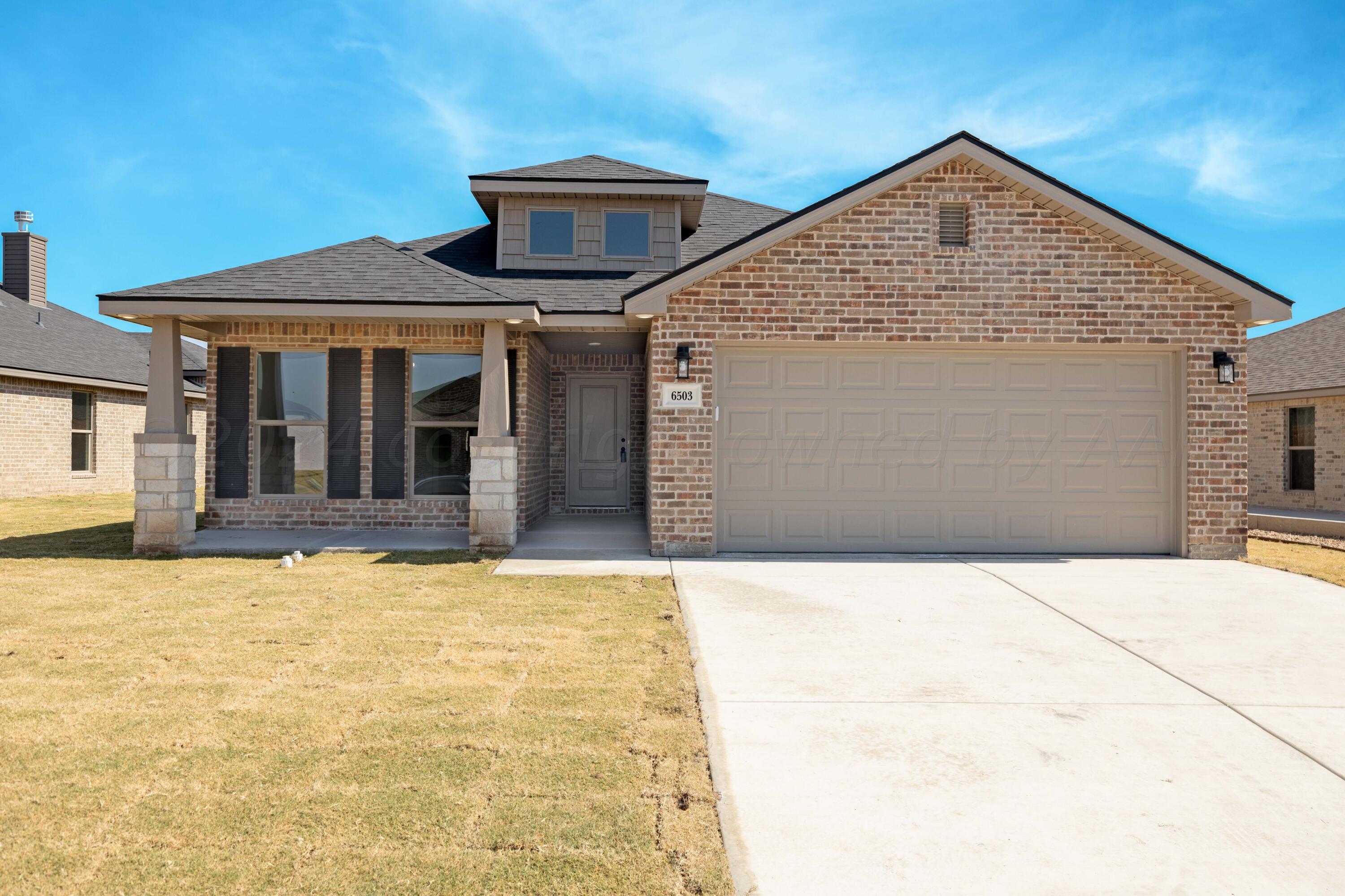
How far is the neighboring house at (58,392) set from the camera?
1769 cm

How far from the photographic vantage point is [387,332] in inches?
448

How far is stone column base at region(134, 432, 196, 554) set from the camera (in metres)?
9.68

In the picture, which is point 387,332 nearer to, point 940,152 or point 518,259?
point 518,259

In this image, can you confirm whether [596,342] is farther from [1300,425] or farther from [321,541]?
[1300,425]

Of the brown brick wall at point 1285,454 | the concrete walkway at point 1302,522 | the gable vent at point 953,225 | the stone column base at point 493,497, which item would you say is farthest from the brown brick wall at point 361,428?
the brown brick wall at point 1285,454

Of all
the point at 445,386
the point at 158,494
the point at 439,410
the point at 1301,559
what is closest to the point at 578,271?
the point at 445,386

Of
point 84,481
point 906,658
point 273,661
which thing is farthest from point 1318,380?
point 84,481

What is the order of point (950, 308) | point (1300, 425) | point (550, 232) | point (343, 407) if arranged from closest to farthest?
point (950, 308)
point (343, 407)
point (550, 232)
point (1300, 425)

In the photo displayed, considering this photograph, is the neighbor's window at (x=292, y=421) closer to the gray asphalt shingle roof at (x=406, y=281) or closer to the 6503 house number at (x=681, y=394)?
the gray asphalt shingle roof at (x=406, y=281)

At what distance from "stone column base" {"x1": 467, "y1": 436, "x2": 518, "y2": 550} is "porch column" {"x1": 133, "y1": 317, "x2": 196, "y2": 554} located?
3734mm

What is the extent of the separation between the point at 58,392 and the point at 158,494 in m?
12.7

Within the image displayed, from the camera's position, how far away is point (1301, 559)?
10289mm

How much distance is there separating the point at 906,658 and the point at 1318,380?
15703 mm

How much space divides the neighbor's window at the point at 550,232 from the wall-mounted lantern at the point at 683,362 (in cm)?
455
